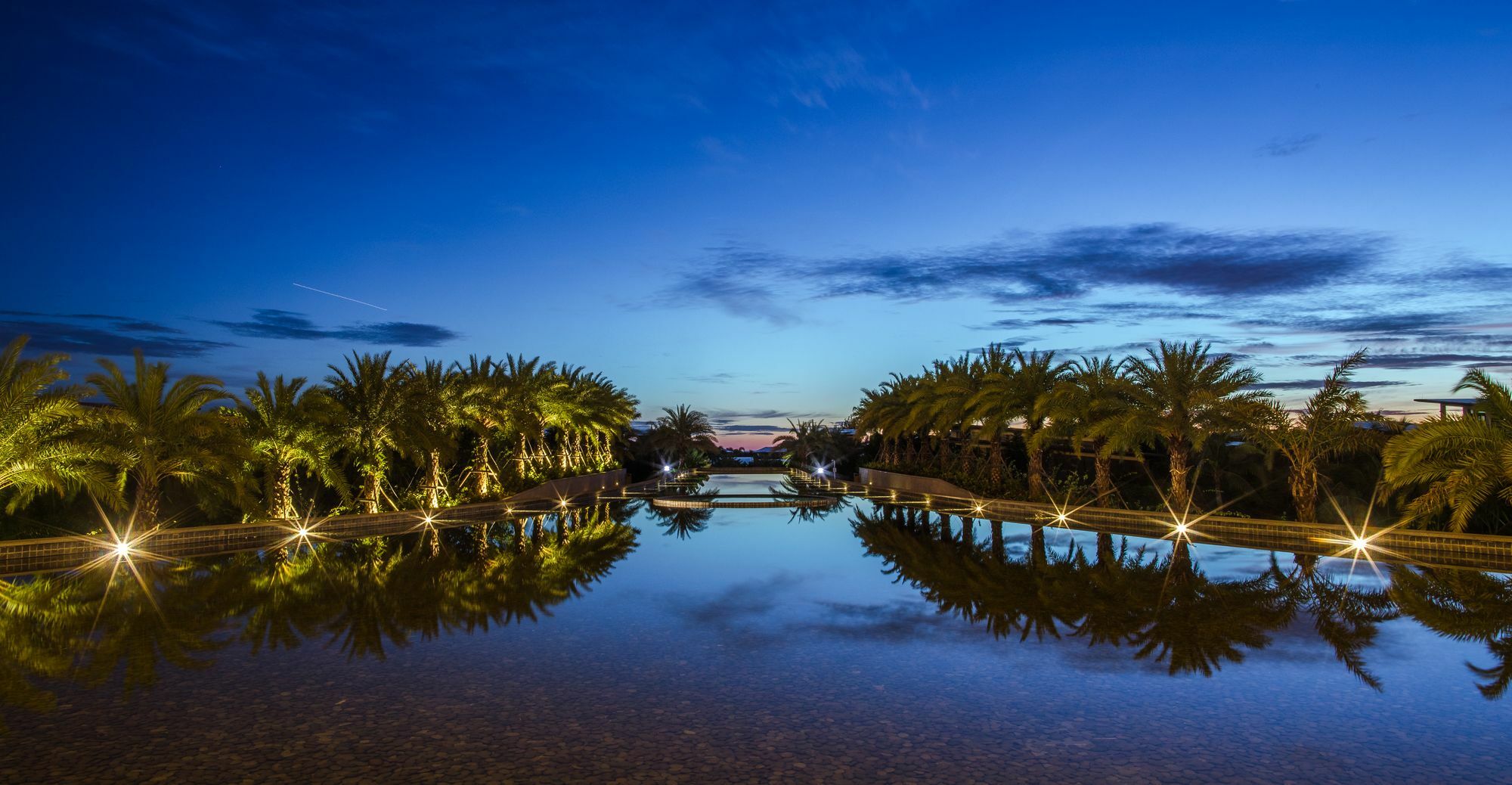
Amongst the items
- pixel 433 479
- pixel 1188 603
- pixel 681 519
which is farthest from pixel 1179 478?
pixel 433 479

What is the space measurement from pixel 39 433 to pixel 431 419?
7977mm

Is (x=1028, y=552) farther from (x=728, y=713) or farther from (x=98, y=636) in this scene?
(x=98, y=636)

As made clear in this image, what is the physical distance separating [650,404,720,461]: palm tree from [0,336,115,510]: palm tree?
144 ft

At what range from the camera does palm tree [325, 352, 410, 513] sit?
1792 cm

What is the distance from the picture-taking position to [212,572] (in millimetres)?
11172

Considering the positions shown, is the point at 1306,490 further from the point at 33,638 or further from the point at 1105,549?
the point at 33,638

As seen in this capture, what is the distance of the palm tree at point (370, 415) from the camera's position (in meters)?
17.9

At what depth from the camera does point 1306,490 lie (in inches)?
631

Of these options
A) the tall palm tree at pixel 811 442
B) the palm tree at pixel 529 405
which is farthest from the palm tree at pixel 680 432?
the palm tree at pixel 529 405

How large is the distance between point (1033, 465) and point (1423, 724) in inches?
692

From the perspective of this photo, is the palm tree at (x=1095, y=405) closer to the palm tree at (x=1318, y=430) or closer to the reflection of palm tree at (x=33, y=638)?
the palm tree at (x=1318, y=430)

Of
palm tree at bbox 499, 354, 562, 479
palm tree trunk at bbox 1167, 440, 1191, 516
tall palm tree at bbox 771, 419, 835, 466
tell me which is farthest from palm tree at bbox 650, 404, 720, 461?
palm tree trunk at bbox 1167, 440, 1191, 516

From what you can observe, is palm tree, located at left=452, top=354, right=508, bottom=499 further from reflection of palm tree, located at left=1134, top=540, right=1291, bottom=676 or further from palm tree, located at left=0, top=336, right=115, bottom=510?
reflection of palm tree, located at left=1134, top=540, right=1291, bottom=676

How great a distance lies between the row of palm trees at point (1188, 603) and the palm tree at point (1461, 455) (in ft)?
5.84
